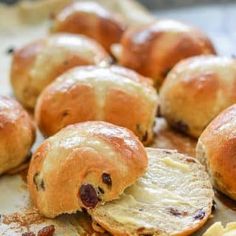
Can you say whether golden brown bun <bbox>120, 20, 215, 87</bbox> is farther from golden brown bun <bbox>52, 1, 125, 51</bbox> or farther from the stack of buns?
golden brown bun <bbox>52, 1, 125, 51</bbox>

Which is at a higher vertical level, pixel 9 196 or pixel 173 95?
pixel 173 95

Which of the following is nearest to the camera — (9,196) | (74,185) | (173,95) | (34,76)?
(74,185)

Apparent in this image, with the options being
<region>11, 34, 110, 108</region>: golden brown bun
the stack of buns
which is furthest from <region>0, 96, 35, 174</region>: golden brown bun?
<region>11, 34, 110, 108</region>: golden brown bun

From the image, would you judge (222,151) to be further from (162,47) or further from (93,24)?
(93,24)

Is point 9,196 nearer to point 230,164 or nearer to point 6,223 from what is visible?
point 6,223

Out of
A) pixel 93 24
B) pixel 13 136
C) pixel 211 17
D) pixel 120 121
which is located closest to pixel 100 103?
pixel 120 121

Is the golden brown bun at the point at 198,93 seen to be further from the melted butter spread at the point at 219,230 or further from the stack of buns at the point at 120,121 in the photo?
the melted butter spread at the point at 219,230

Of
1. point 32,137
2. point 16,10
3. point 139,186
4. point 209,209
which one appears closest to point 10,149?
point 32,137
